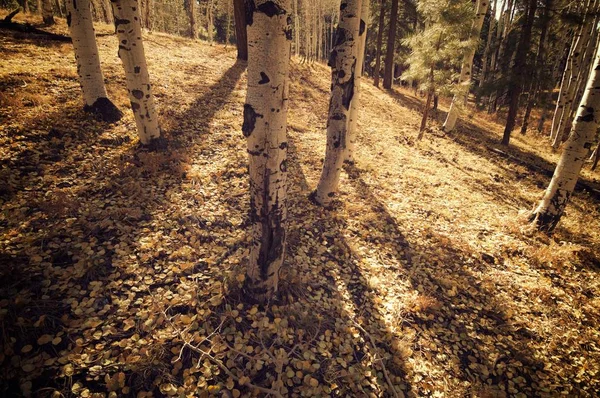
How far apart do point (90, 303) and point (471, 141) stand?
1738 cm

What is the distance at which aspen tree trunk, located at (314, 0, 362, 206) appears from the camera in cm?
554

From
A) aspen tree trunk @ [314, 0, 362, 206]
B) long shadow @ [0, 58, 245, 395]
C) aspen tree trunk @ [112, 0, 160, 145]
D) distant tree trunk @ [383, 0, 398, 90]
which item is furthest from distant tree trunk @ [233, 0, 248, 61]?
distant tree trunk @ [383, 0, 398, 90]

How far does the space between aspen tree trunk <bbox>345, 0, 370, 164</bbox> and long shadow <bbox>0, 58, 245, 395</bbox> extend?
3.83 m

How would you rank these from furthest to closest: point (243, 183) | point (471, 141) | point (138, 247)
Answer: point (471, 141)
point (243, 183)
point (138, 247)

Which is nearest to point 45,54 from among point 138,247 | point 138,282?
point 138,247

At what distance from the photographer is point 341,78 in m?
5.78

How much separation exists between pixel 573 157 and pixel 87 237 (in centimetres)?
1073

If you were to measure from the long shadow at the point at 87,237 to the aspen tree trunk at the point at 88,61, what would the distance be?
1.13 metres

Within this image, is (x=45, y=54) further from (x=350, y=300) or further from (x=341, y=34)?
(x=350, y=300)

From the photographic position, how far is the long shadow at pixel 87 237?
329 centimetres

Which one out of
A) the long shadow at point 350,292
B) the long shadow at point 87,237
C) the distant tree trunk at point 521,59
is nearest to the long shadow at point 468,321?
the long shadow at point 350,292

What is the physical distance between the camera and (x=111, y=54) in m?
11.4

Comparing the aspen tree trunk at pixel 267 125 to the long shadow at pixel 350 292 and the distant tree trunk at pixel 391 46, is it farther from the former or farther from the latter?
the distant tree trunk at pixel 391 46

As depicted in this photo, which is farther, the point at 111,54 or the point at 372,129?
the point at 372,129
